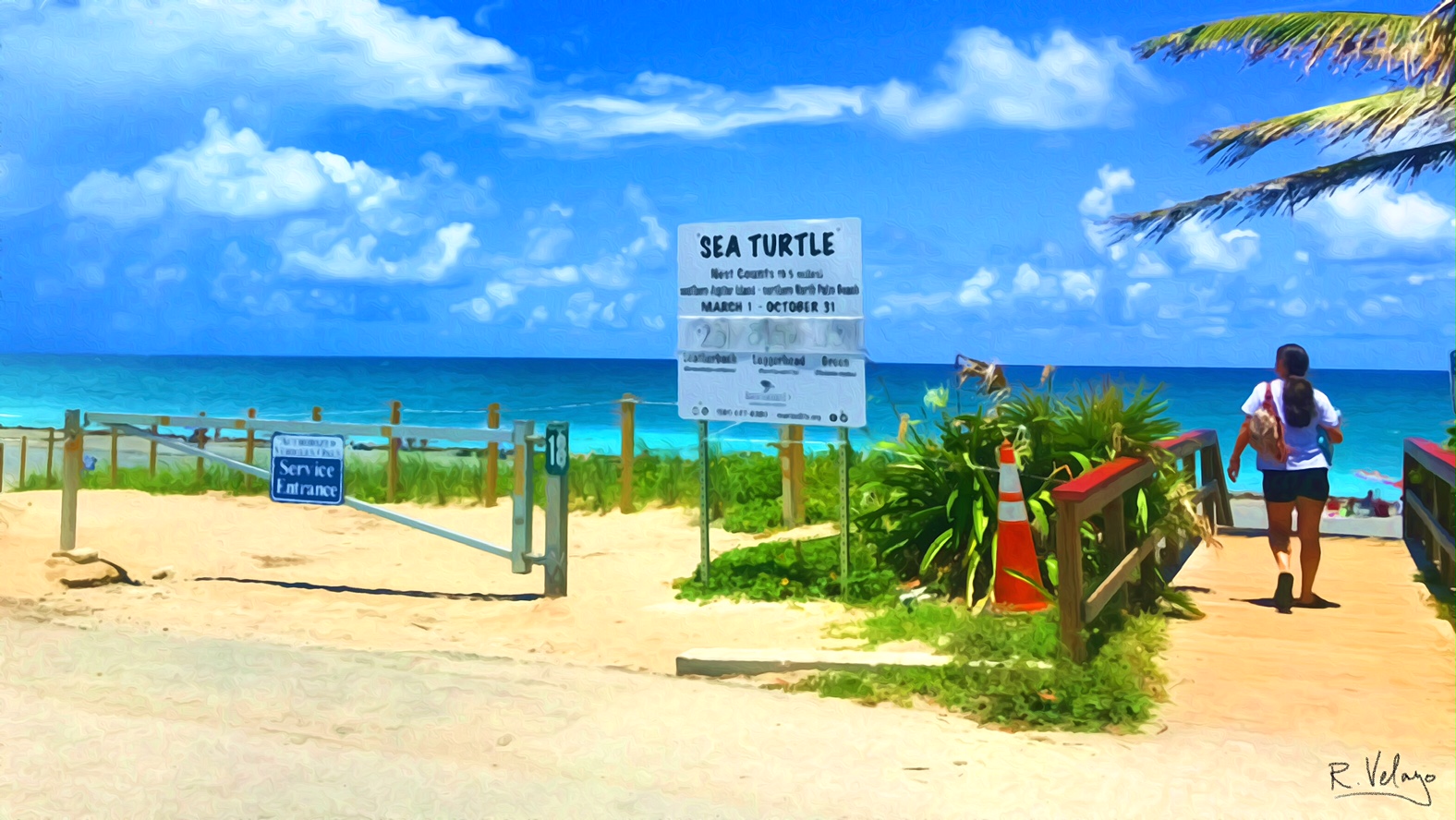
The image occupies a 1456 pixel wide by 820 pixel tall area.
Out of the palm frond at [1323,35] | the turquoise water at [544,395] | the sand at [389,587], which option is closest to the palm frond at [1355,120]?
the palm frond at [1323,35]

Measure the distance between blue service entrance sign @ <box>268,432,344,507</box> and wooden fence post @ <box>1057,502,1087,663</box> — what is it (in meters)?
5.64

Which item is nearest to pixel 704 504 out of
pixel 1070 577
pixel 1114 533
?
pixel 1114 533

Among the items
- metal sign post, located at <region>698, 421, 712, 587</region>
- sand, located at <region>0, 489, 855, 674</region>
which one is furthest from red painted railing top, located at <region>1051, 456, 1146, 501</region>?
metal sign post, located at <region>698, 421, 712, 587</region>

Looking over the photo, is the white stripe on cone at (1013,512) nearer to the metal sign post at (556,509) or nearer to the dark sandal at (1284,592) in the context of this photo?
the dark sandal at (1284,592)

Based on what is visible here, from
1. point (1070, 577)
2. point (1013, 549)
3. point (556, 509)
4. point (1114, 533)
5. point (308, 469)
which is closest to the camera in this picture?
point (1070, 577)

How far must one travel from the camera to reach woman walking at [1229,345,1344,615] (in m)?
7.77

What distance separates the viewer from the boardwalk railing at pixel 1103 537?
6078 mm

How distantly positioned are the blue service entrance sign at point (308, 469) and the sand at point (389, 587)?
27.5 inches

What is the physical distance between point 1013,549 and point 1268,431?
187 centimetres

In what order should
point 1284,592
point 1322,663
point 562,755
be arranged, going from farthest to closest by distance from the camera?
point 1284,592, point 1322,663, point 562,755

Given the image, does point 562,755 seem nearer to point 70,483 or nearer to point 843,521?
point 843,521

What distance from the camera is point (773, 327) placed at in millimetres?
8773

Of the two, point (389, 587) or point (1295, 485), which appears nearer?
point (1295, 485)
